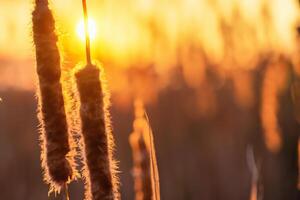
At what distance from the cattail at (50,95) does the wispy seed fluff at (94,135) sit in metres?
0.07

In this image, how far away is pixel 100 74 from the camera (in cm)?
158

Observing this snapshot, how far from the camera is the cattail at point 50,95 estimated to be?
61.8 inches

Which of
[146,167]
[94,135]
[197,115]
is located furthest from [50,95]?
[197,115]

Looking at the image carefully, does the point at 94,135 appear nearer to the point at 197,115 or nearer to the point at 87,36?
the point at 87,36

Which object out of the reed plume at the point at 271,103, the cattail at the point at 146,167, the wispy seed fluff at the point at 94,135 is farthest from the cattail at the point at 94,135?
the reed plume at the point at 271,103

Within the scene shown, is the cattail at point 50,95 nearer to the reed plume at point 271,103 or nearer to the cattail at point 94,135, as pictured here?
the cattail at point 94,135

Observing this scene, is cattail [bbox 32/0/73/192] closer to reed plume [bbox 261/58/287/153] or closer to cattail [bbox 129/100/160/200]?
cattail [bbox 129/100/160/200]

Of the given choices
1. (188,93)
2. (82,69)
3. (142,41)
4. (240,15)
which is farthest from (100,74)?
(188,93)

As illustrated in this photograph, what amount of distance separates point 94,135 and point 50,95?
5.8 inches

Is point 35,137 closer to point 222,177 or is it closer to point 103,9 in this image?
point 222,177

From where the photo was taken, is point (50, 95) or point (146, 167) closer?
point (50, 95)

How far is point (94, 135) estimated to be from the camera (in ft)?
5.08

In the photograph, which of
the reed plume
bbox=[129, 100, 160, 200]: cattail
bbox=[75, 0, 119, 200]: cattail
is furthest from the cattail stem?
the reed plume

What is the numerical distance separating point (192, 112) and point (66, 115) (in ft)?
16.9
